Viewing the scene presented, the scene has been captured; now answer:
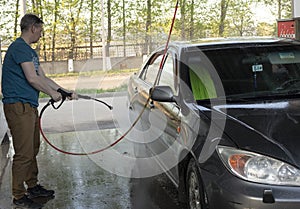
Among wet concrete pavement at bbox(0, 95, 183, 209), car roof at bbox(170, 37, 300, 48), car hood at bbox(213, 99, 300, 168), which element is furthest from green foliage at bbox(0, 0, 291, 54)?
car hood at bbox(213, 99, 300, 168)

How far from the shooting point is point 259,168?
2719mm

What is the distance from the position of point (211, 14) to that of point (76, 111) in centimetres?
1144

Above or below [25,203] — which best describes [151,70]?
above

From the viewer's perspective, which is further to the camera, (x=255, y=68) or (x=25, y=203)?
(x=25, y=203)

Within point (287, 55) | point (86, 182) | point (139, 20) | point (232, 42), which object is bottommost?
point (86, 182)

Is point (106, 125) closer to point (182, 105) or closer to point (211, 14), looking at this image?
point (182, 105)

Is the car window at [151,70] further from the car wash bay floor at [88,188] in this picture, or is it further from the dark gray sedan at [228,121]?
the car wash bay floor at [88,188]

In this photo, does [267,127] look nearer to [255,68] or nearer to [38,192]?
[255,68]

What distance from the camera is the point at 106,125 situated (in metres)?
8.34

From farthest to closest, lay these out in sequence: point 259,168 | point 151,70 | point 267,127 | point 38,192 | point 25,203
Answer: point 151,70 → point 38,192 → point 25,203 → point 267,127 → point 259,168

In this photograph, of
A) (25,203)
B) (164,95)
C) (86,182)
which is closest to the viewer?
(164,95)

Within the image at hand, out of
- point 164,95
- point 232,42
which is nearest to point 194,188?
point 164,95

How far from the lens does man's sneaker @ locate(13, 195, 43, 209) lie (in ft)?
13.7

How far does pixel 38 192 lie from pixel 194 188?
1.89 m
